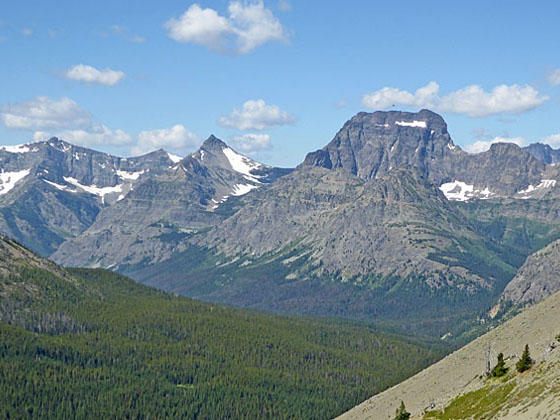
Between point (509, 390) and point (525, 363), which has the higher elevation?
point (525, 363)

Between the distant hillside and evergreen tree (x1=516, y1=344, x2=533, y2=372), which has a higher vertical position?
evergreen tree (x1=516, y1=344, x2=533, y2=372)

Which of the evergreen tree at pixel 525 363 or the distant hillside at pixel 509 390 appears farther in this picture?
the evergreen tree at pixel 525 363

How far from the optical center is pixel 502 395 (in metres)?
139

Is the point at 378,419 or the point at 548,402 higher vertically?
the point at 548,402

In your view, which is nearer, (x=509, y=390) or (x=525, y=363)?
(x=509, y=390)

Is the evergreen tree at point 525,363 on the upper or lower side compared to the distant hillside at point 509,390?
upper

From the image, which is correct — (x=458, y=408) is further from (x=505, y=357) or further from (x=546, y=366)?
(x=505, y=357)

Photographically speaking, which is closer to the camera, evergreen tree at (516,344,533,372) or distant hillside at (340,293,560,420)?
distant hillside at (340,293,560,420)

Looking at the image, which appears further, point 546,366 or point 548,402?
point 546,366

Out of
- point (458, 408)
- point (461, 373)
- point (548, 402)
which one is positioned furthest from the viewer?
point (461, 373)

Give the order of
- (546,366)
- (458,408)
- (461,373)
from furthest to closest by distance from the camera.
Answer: (461,373), (458,408), (546,366)

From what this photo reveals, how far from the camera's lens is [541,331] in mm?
190625

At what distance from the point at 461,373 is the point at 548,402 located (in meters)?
77.5

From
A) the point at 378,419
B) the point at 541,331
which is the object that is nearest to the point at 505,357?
the point at 541,331
